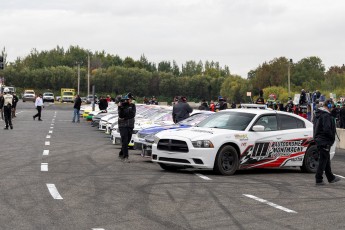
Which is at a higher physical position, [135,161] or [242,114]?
[242,114]

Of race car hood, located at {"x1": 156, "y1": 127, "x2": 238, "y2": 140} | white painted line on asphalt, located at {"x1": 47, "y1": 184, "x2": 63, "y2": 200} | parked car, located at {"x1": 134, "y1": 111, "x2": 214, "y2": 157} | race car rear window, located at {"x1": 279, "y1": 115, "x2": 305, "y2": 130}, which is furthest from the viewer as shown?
parked car, located at {"x1": 134, "y1": 111, "x2": 214, "y2": 157}

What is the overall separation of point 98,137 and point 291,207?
18789 millimetres

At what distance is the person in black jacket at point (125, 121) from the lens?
18.8 metres

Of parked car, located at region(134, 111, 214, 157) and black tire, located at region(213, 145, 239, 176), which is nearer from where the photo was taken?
black tire, located at region(213, 145, 239, 176)

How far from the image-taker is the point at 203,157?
15398 mm

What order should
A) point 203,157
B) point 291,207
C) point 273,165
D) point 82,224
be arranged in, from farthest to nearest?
point 273,165
point 203,157
point 291,207
point 82,224

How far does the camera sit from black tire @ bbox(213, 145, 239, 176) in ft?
50.9

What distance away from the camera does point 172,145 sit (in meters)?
15.9

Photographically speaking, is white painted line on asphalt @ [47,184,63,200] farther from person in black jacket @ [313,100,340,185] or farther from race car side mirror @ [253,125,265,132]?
person in black jacket @ [313,100,340,185]

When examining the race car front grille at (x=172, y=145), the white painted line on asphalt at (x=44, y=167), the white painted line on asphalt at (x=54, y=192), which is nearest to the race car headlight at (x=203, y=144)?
the race car front grille at (x=172, y=145)

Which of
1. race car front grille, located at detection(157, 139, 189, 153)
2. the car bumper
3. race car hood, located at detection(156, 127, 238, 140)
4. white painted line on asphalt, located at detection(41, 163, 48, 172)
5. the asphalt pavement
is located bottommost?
white painted line on asphalt, located at detection(41, 163, 48, 172)

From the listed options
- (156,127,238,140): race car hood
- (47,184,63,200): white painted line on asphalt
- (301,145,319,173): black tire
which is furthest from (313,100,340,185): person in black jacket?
(47,184,63,200): white painted line on asphalt

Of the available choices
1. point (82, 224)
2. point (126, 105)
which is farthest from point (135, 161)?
point (82, 224)

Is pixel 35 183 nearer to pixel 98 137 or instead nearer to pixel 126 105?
pixel 126 105
